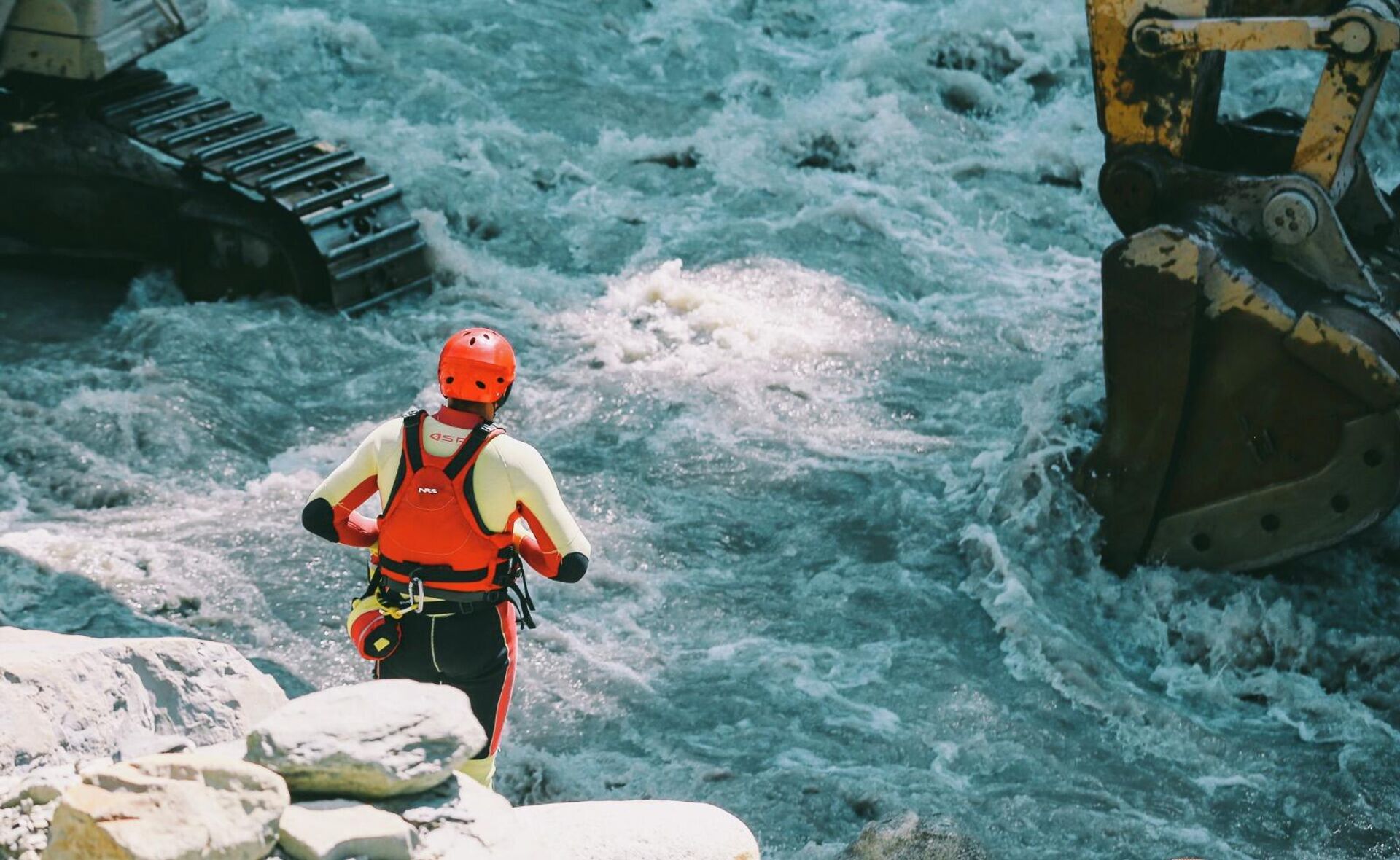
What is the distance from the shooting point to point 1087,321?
873 centimetres

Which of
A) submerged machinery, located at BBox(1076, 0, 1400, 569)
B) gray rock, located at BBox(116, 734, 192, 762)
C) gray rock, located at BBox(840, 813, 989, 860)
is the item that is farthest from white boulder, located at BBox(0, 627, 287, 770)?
submerged machinery, located at BBox(1076, 0, 1400, 569)

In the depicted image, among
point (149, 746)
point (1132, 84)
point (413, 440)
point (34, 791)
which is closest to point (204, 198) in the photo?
point (1132, 84)

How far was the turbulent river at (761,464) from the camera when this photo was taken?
17.7 feet

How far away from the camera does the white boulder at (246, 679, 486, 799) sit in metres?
3.09

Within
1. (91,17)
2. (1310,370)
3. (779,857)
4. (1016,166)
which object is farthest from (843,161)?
(779,857)

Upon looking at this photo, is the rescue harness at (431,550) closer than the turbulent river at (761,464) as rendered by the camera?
Yes

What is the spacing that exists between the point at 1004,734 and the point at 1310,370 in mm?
1597

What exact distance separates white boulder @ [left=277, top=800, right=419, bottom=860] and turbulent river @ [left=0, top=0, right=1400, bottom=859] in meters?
2.03

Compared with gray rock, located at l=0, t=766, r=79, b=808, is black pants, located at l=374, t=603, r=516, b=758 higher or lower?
lower

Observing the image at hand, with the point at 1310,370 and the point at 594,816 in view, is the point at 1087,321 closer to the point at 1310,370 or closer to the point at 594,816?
the point at 1310,370

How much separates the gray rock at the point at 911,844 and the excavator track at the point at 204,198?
4759 millimetres

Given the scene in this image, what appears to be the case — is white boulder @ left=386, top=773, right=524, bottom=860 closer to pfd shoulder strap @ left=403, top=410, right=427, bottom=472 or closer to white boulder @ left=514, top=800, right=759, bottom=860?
white boulder @ left=514, top=800, right=759, bottom=860

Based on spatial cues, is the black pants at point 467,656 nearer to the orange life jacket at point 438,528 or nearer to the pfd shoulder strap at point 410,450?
the orange life jacket at point 438,528

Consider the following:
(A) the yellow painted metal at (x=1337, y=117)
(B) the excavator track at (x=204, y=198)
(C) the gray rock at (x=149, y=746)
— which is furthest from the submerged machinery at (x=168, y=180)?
(C) the gray rock at (x=149, y=746)
